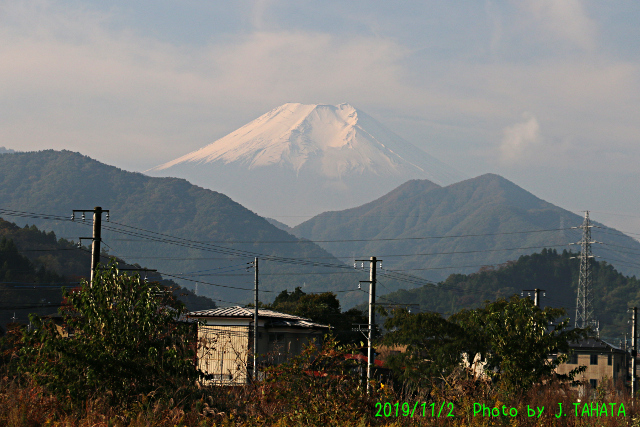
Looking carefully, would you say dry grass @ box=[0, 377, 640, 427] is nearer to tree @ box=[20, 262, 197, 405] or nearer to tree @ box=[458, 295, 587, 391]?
tree @ box=[20, 262, 197, 405]

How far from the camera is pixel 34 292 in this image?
111188 mm

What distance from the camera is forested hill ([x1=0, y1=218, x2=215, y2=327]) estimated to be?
10256cm

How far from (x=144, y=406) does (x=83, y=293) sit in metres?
2.53

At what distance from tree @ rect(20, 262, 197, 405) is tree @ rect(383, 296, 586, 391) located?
11953 mm

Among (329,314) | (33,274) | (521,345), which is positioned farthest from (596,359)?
(33,274)

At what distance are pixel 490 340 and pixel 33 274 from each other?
107810mm

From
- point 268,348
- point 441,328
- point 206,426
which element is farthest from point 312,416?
point 268,348

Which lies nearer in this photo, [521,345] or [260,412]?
[260,412]

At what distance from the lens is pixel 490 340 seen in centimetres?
2533

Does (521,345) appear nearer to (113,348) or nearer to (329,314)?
(113,348)

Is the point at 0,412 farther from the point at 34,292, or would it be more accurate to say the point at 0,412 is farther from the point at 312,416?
the point at 34,292

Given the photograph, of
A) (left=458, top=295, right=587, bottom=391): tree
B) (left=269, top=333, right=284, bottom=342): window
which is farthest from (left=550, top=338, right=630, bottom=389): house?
(left=458, top=295, right=587, bottom=391): tree

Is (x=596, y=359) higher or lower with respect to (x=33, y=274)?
lower

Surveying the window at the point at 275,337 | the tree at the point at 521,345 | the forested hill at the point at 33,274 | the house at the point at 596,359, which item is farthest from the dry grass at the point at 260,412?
the house at the point at 596,359
